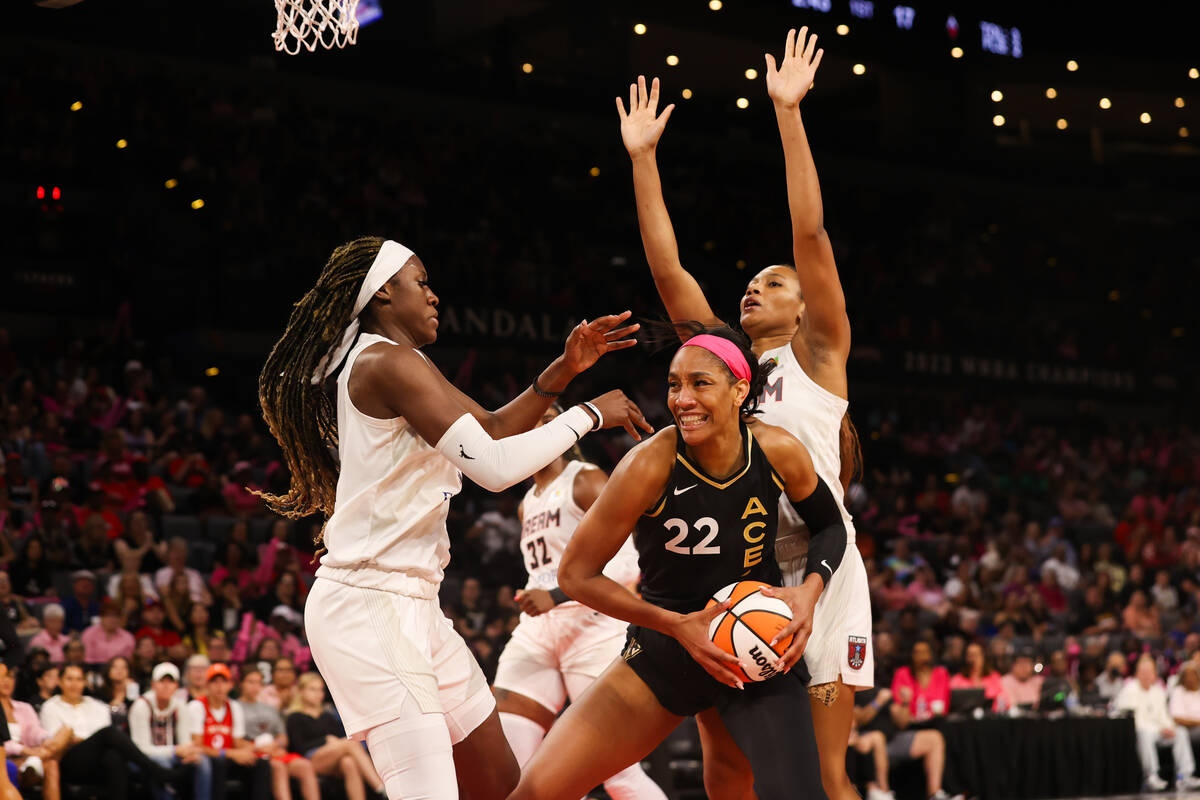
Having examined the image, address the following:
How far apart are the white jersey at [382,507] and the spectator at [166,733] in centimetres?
574

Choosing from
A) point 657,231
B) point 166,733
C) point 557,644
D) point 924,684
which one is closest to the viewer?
point 657,231

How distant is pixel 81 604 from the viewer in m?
10.4

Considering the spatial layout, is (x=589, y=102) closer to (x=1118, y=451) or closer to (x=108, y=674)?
(x=1118, y=451)

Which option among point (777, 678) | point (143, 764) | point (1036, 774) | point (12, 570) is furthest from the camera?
point (1036, 774)

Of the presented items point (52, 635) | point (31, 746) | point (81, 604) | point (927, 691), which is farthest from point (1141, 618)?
point (31, 746)

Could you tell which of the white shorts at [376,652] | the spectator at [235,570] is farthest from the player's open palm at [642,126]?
the spectator at [235,570]

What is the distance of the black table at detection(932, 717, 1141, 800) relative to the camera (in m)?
11.1

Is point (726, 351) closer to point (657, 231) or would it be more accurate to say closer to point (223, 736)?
point (657, 231)

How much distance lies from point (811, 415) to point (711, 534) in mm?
818

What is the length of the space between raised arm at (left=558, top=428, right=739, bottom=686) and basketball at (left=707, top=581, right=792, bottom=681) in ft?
0.10

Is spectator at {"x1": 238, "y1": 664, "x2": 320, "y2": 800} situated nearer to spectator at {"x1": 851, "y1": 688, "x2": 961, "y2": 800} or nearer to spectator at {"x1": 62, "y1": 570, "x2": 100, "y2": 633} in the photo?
spectator at {"x1": 62, "y1": 570, "x2": 100, "y2": 633}

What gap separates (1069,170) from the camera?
25938 mm

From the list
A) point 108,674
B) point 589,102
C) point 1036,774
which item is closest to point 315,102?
point 589,102

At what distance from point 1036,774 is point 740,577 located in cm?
848
